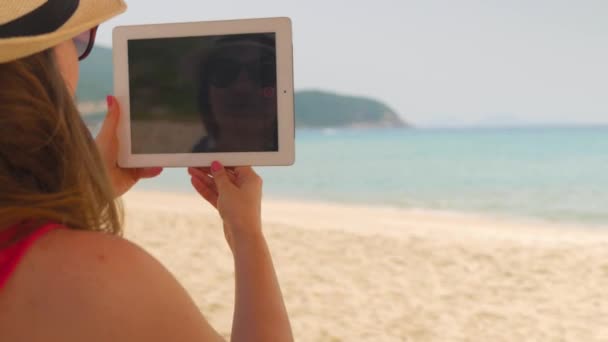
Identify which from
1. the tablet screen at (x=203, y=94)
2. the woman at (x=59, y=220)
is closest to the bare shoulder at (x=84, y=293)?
the woman at (x=59, y=220)

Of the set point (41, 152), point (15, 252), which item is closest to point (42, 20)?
point (41, 152)

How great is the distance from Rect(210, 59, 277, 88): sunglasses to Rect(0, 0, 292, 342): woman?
40 centimetres

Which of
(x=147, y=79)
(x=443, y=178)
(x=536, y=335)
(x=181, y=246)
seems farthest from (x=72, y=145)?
(x=443, y=178)

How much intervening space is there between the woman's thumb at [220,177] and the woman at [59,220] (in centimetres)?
26

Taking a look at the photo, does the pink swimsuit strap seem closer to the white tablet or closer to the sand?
the white tablet

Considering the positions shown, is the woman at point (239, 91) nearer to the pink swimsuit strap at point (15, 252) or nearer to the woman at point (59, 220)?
the woman at point (59, 220)

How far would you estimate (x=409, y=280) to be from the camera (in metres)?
4.49

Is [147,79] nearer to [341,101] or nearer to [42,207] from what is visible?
[42,207]

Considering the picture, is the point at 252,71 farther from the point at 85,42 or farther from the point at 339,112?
the point at 339,112

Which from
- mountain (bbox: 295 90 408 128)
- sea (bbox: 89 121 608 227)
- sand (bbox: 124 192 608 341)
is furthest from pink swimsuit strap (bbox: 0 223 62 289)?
mountain (bbox: 295 90 408 128)

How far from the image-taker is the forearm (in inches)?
33.6

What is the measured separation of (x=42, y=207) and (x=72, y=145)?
0.26 ft

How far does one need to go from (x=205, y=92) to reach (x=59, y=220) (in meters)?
0.56

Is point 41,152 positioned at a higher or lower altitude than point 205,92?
lower
